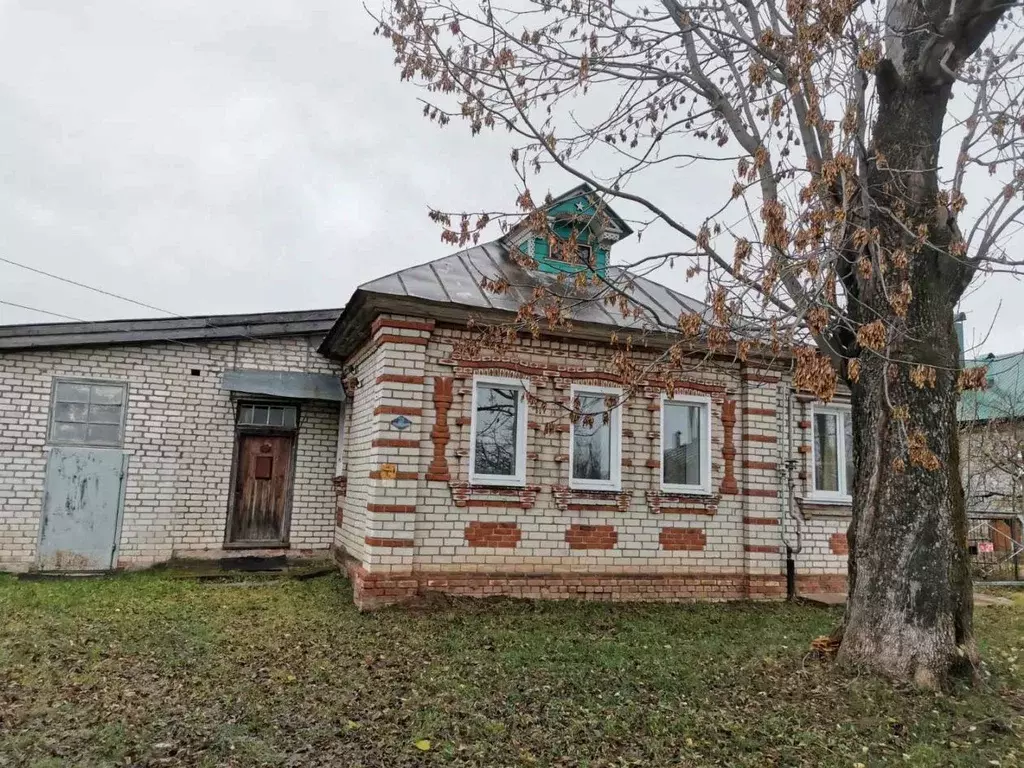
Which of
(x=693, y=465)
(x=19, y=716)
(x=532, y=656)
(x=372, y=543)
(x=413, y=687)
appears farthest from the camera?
(x=693, y=465)

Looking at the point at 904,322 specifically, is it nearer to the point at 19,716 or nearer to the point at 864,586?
the point at 864,586

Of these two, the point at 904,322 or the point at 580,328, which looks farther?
the point at 580,328

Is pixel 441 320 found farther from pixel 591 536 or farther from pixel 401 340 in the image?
pixel 591 536

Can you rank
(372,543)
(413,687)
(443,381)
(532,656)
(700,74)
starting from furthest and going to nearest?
(443,381), (372,543), (700,74), (532,656), (413,687)

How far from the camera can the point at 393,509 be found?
23.0 ft

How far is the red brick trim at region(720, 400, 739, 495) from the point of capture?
8.54 meters

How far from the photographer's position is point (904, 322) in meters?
5.03

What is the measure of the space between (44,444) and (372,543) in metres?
5.08

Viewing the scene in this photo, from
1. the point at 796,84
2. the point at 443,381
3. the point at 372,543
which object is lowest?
the point at 372,543

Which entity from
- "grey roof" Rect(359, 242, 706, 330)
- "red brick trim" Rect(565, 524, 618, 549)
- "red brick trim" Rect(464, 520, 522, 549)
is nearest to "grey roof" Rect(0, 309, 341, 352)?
"grey roof" Rect(359, 242, 706, 330)

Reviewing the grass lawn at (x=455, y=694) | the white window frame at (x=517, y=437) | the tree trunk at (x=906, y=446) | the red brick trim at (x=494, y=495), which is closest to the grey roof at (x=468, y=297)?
the white window frame at (x=517, y=437)

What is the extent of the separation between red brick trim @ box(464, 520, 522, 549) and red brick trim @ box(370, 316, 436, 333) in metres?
2.21

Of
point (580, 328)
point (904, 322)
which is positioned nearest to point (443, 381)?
point (580, 328)

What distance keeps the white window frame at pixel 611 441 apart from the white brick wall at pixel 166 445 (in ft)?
13.7
